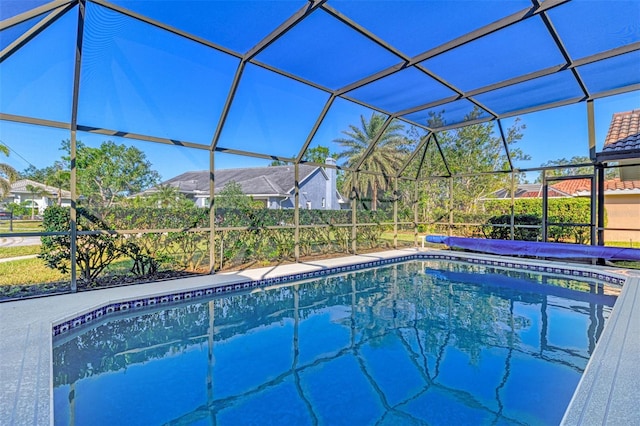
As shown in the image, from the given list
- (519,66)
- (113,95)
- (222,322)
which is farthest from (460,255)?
(113,95)

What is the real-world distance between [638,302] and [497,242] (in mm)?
5063

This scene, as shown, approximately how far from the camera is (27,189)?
5309mm

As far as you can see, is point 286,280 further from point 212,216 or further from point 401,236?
point 401,236

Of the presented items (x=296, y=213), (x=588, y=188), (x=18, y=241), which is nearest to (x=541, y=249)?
(x=588, y=188)

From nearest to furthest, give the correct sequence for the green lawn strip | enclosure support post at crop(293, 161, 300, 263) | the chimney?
the green lawn strip, enclosure support post at crop(293, 161, 300, 263), the chimney

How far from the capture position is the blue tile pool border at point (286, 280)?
483cm

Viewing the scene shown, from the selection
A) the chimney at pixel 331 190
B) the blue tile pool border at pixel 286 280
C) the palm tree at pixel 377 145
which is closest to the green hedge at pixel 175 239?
the blue tile pool border at pixel 286 280

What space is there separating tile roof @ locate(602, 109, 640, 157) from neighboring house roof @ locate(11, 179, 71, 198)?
1143 cm

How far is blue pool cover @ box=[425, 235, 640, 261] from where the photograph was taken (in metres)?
8.12

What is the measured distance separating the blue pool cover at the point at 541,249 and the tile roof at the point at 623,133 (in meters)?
2.52

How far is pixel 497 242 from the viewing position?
1027cm

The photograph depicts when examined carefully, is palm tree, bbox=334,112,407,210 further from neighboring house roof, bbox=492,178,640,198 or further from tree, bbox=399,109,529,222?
neighboring house roof, bbox=492,178,640,198

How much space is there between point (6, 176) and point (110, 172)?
1463 millimetres

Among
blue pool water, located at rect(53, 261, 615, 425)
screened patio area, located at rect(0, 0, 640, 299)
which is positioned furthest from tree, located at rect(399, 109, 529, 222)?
blue pool water, located at rect(53, 261, 615, 425)
